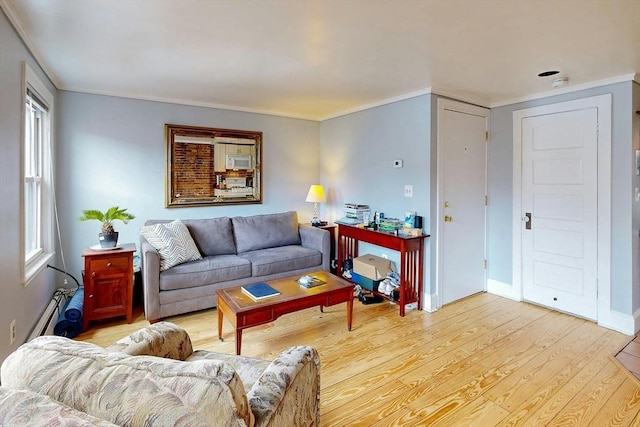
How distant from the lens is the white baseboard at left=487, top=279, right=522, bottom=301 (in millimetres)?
3719

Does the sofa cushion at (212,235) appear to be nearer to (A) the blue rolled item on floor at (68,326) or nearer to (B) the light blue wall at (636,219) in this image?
(A) the blue rolled item on floor at (68,326)

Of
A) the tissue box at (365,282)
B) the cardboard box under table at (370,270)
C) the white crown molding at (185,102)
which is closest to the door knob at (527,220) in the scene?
the cardboard box under table at (370,270)

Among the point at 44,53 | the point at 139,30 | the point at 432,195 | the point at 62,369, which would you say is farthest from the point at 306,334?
the point at 44,53

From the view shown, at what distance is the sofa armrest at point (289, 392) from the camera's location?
1.13 meters

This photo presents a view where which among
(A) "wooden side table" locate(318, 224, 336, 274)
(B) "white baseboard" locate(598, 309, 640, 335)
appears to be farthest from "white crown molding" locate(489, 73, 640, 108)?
(A) "wooden side table" locate(318, 224, 336, 274)

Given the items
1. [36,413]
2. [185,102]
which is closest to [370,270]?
[185,102]

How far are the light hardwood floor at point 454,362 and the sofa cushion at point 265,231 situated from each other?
916 mm

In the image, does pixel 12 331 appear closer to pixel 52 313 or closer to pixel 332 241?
pixel 52 313

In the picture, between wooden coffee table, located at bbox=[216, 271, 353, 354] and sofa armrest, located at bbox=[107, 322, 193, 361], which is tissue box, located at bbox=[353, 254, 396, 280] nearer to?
wooden coffee table, located at bbox=[216, 271, 353, 354]

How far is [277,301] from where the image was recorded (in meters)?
2.46

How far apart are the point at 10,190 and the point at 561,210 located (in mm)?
4500

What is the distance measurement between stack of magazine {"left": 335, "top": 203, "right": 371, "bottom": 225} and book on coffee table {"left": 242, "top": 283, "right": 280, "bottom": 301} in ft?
5.48

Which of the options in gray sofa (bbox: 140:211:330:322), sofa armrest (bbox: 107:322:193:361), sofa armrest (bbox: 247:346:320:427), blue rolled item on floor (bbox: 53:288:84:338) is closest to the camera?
sofa armrest (bbox: 247:346:320:427)

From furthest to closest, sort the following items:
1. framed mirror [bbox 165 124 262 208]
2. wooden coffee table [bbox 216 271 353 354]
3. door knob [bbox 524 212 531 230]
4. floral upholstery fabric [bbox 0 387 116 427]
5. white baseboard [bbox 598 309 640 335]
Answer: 1. framed mirror [bbox 165 124 262 208]
2. door knob [bbox 524 212 531 230]
3. white baseboard [bbox 598 309 640 335]
4. wooden coffee table [bbox 216 271 353 354]
5. floral upholstery fabric [bbox 0 387 116 427]
